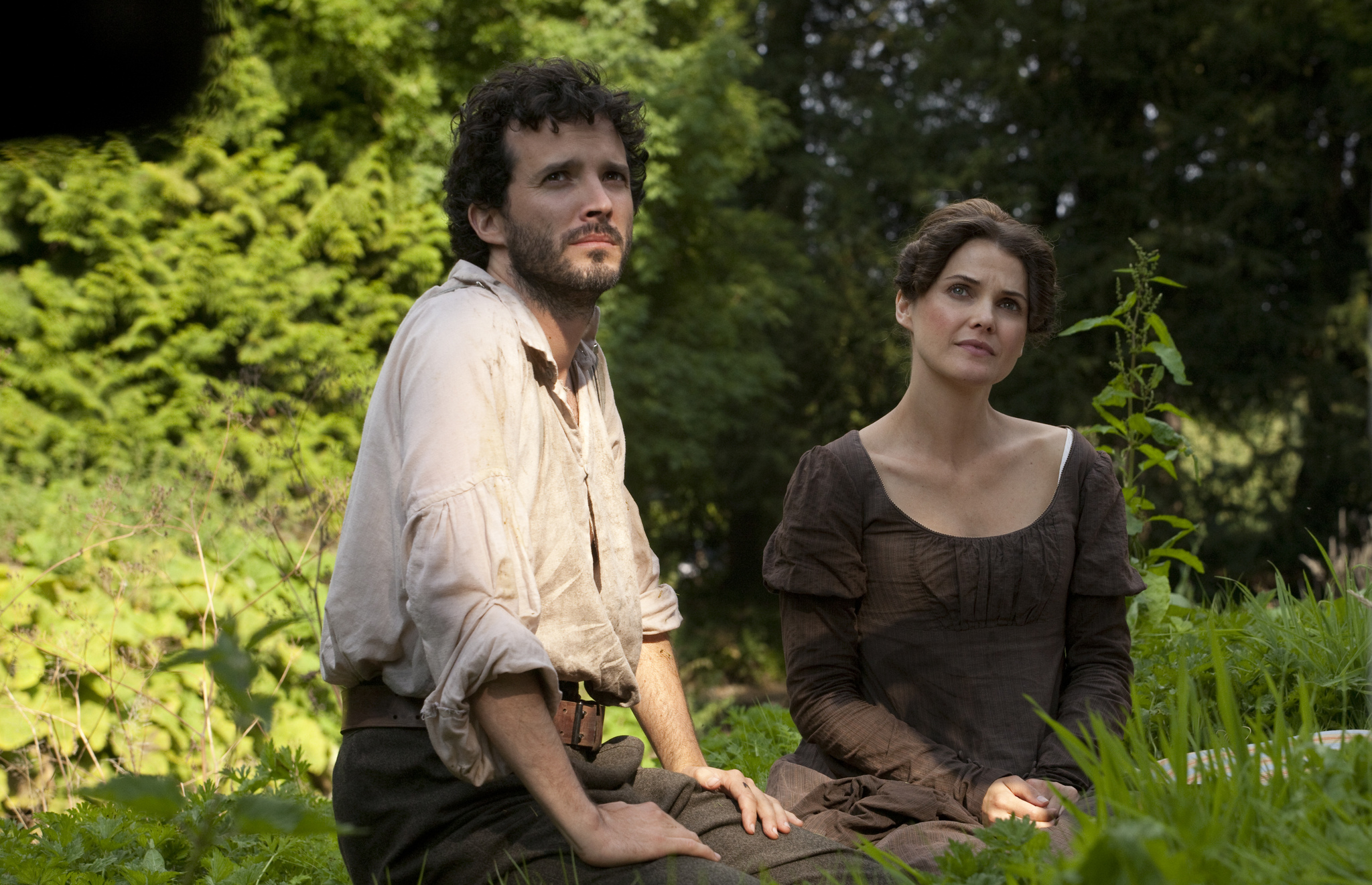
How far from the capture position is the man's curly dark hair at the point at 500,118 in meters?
2.23

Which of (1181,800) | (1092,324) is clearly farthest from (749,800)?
(1092,324)

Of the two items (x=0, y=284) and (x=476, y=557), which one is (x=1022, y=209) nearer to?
(x=0, y=284)

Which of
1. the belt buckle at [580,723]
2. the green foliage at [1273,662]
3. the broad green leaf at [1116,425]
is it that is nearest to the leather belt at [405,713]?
the belt buckle at [580,723]

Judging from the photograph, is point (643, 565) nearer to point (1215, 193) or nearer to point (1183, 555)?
point (1183, 555)

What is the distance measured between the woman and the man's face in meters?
0.77

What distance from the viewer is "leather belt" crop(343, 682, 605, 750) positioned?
192 centimetres

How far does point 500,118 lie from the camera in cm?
226

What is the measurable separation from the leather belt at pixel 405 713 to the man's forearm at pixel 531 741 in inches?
6.1

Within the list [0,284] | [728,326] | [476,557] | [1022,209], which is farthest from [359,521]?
[1022,209]

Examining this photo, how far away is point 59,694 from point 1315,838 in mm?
3913

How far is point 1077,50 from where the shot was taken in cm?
1345

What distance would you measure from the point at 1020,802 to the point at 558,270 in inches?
55.0

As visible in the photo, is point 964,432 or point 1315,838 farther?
point 964,432

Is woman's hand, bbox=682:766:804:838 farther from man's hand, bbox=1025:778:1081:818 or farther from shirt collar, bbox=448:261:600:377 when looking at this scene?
shirt collar, bbox=448:261:600:377
